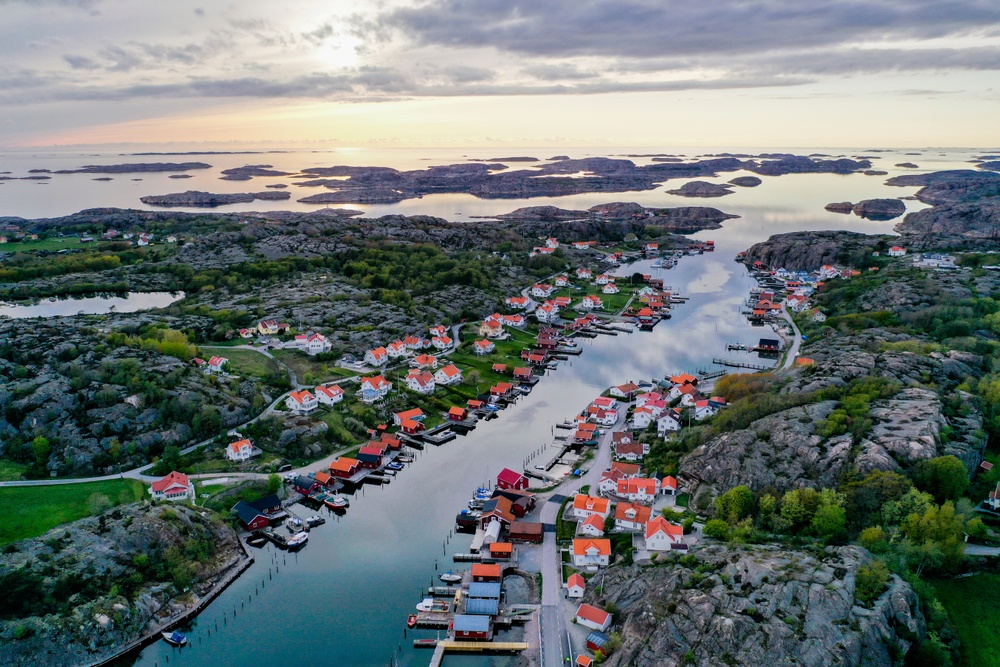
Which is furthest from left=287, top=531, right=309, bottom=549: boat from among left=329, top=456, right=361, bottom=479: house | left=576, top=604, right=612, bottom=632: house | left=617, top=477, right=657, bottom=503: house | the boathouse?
left=617, top=477, right=657, bottom=503: house

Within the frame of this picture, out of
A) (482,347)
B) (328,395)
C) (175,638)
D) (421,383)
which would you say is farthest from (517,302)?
(175,638)

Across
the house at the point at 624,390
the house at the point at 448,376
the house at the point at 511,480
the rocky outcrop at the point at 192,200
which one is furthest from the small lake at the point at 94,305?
the rocky outcrop at the point at 192,200

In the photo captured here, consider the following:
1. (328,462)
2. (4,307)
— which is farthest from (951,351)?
(4,307)

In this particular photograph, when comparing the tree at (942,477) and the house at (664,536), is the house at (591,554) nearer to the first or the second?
the house at (664,536)

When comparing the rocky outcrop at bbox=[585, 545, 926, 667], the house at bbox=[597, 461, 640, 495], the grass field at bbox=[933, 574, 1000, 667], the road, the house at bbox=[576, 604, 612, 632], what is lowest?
the road

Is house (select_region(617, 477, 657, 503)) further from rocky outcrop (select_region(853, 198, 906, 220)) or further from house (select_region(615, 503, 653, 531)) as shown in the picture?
rocky outcrop (select_region(853, 198, 906, 220))

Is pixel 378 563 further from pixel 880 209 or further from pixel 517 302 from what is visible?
pixel 880 209
